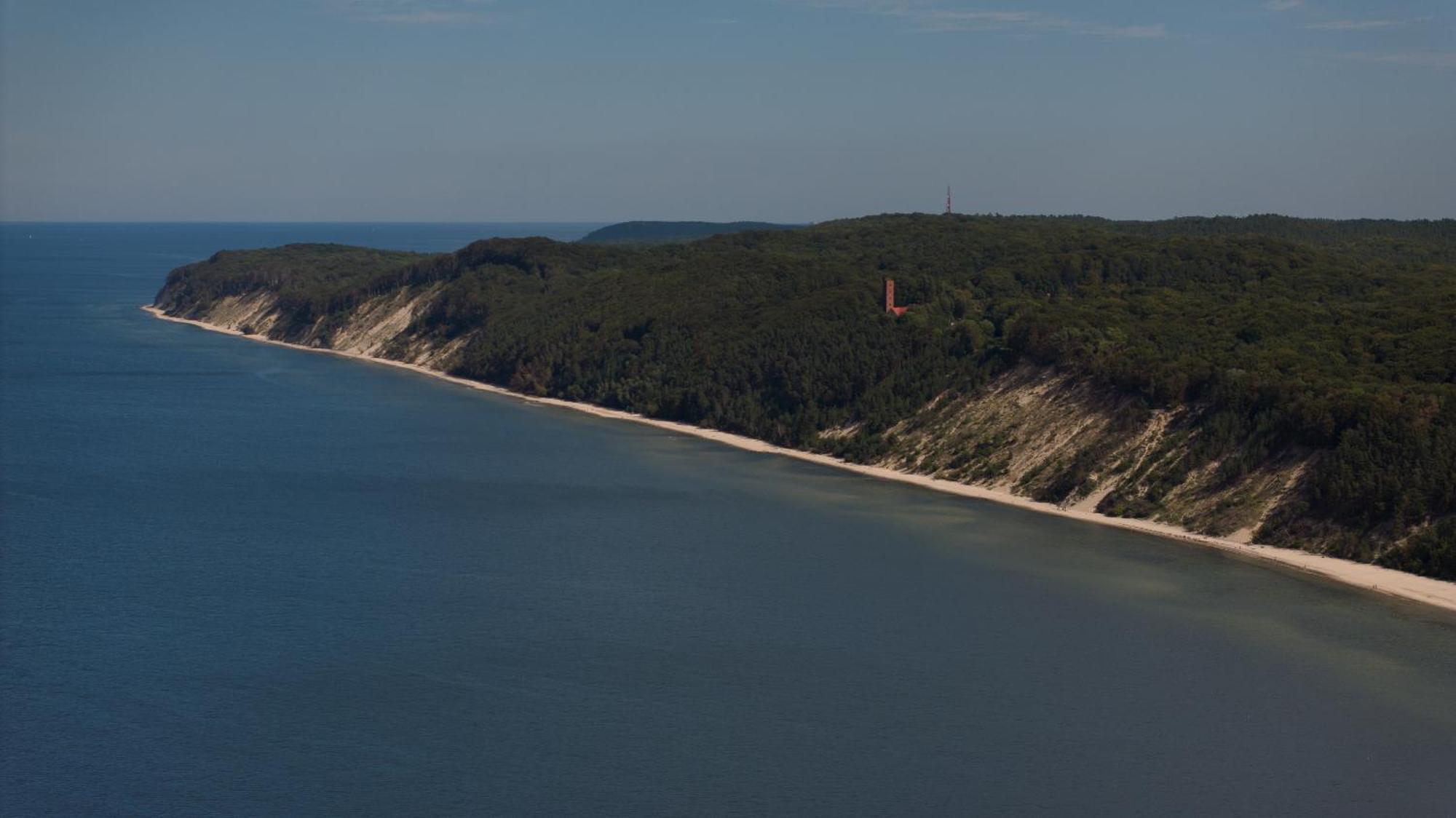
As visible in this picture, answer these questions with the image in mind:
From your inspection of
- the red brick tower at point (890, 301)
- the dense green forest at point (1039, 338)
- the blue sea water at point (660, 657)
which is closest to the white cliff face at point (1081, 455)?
the dense green forest at point (1039, 338)

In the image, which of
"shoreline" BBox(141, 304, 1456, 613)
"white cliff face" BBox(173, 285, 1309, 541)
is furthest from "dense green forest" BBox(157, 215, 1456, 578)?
"shoreline" BBox(141, 304, 1456, 613)

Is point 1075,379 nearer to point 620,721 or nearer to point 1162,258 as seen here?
point 1162,258

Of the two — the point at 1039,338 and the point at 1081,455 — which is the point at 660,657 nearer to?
the point at 1081,455

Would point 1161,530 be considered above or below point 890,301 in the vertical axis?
below

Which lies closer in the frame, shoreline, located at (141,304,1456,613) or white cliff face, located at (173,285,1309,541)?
shoreline, located at (141,304,1456,613)

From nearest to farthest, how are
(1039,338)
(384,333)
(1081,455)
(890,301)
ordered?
(1081,455)
(1039,338)
(890,301)
(384,333)

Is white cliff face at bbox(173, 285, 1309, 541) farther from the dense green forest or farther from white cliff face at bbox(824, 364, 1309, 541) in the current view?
the dense green forest

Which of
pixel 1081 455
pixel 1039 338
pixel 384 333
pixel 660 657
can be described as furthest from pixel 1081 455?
pixel 384 333
